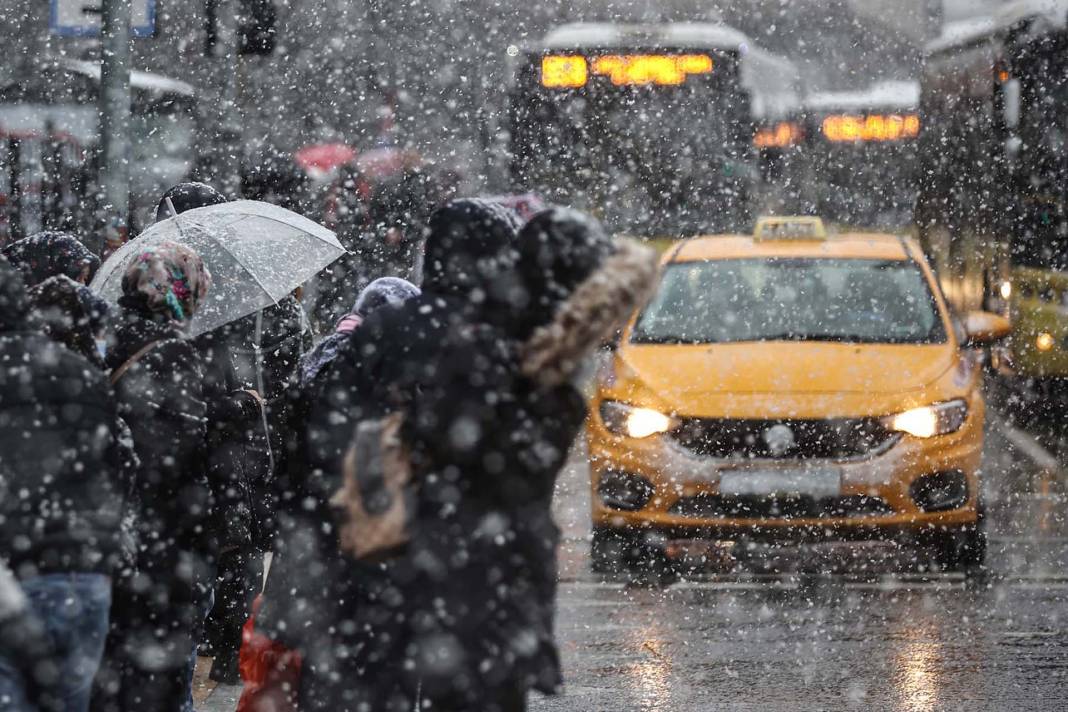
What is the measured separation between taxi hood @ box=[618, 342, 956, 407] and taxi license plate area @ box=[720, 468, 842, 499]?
1.32ft

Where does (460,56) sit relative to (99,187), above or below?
below

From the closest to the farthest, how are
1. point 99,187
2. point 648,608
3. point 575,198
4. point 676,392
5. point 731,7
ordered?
point 648,608 < point 676,392 < point 99,187 < point 575,198 < point 731,7

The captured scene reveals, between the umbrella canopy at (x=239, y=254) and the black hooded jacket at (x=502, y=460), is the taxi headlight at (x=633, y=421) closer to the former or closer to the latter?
the umbrella canopy at (x=239, y=254)

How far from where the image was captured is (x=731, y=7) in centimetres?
4281

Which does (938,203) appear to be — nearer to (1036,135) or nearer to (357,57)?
(1036,135)

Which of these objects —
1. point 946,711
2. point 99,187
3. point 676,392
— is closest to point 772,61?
point 99,187

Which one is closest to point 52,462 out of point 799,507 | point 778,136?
point 799,507

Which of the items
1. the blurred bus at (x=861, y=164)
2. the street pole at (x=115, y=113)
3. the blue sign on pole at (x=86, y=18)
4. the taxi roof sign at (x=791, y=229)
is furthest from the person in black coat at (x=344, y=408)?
the blurred bus at (x=861, y=164)

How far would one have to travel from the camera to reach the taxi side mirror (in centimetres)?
888

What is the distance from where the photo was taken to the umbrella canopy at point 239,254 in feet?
18.9

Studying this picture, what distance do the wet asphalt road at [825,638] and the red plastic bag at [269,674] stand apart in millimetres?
1884

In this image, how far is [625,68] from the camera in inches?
677

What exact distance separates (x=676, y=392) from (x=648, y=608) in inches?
44.8

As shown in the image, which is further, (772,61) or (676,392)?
(772,61)
